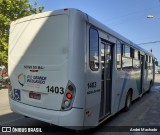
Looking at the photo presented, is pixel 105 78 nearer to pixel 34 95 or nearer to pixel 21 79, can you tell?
pixel 34 95

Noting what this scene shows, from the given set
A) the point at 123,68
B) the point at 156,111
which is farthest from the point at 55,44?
the point at 156,111

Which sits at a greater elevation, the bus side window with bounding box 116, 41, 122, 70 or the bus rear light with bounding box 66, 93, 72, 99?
the bus side window with bounding box 116, 41, 122, 70

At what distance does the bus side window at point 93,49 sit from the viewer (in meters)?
5.45

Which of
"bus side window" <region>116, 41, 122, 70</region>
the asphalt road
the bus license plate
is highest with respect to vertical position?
"bus side window" <region>116, 41, 122, 70</region>

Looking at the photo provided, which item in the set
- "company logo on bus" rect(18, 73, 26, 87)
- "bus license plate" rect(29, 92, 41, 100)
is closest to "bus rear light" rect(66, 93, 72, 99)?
"bus license plate" rect(29, 92, 41, 100)

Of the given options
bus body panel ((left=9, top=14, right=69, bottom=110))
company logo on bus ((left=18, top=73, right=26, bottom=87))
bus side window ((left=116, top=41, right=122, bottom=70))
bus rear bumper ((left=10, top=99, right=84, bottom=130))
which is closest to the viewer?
bus rear bumper ((left=10, top=99, right=84, bottom=130))

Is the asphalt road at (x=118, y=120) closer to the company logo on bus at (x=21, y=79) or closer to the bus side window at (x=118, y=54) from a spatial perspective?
the company logo on bus at (x=21, y=79)

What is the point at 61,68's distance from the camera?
5.19 meters

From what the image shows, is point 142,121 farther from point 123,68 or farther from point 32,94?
point 32,94

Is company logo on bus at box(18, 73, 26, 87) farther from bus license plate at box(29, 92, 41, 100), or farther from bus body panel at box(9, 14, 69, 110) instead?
bus license plate at box(29, 92, 41, 100)

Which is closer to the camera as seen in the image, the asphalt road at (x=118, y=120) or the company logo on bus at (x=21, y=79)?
the company logo on bus at (x=21, y=79)

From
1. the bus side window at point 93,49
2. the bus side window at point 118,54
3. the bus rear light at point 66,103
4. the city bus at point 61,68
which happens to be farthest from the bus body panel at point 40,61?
the bus side window at point 118,54

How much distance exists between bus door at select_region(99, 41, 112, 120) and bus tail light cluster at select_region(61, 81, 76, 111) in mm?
1487

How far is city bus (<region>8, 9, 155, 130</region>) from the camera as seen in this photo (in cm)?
506
